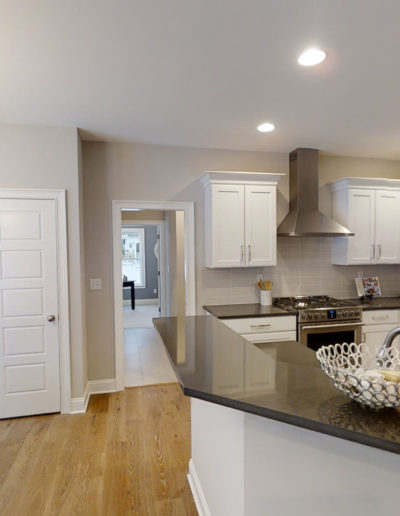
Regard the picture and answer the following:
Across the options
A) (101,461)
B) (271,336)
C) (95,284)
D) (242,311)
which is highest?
(95,284)

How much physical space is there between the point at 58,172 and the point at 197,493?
9.13 feet

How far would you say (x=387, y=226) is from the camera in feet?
13.2

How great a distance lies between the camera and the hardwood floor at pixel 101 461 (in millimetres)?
2050

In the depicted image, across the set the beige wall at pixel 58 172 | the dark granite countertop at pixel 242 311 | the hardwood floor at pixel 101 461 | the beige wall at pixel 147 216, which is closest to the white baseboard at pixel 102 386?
the hardwood floor at pixel 101 461

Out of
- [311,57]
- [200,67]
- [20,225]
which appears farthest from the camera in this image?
[20,225]

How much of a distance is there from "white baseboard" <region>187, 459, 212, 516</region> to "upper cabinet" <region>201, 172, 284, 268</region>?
1.96 metres

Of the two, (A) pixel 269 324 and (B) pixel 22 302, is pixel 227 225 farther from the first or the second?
(B) pixel 22 302

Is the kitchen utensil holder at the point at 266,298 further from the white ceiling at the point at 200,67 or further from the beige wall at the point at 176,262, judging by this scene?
the beige wall at the point at 176,262

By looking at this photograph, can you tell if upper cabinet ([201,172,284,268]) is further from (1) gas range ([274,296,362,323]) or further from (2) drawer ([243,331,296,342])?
(2) drawer ([243,331,296,342])

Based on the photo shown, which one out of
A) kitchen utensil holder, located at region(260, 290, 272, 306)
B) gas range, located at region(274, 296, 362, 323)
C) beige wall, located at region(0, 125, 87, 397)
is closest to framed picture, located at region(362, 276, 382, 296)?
gas range, located at region(274, 296, 362, 323)

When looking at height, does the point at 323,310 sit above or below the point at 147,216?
below

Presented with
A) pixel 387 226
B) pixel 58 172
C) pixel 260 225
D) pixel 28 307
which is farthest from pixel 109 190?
pixel 387 226

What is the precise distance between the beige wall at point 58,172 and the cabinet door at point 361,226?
2992 mm

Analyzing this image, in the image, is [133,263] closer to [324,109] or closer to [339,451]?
[324,109]
